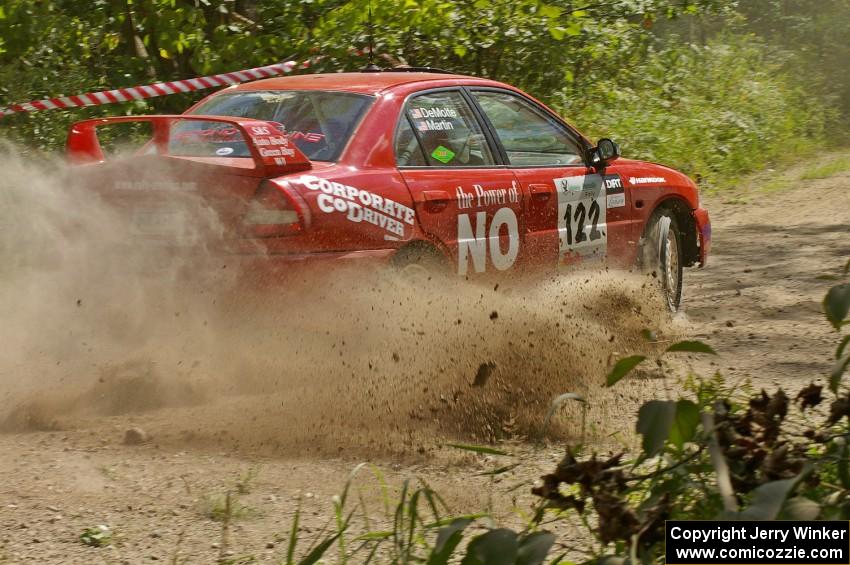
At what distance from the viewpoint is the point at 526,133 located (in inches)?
273

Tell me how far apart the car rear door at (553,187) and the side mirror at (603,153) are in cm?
6

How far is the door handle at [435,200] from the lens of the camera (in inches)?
231

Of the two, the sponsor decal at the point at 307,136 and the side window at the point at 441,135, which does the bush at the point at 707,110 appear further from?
the sponsor decal at the point at 307,136

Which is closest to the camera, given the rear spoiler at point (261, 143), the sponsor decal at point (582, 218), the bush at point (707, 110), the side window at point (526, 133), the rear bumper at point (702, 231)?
the rear spoiler at point (261, 143)

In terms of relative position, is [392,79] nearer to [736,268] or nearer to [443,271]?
[443,271]

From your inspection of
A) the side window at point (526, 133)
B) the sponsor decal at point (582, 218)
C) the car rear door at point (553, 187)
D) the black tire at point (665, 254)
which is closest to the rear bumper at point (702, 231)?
the black tire at point (665, 254)

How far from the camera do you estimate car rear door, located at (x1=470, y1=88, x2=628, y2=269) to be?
6.62m

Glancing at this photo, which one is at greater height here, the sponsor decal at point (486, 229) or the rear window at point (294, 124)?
the rear window at point (294, 124)

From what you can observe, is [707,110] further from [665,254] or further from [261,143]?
[261,143]

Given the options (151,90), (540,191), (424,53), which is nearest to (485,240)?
(540,191)

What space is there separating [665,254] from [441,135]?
7.33 feet

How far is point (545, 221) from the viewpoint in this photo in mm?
6656

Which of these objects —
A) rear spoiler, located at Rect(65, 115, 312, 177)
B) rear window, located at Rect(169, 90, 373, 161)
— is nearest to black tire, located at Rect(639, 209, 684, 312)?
rear window, located at Rect(169, 90, 373, 161)

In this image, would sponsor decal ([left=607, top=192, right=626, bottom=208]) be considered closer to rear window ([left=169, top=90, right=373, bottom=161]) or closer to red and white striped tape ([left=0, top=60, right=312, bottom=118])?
rear window ([left=169, top=90, right=373, bottom=161])
